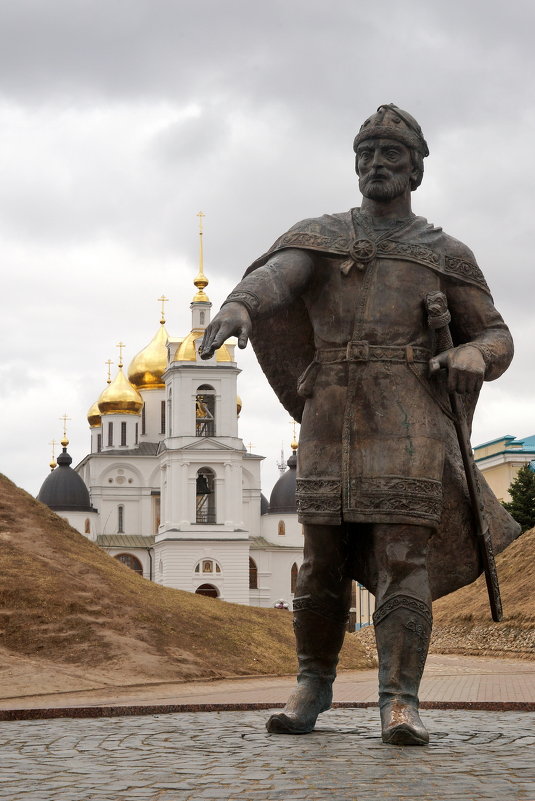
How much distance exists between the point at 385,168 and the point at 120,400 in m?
71.4

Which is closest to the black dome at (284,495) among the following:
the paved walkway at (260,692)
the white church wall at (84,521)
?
the white church wall at (84,521)

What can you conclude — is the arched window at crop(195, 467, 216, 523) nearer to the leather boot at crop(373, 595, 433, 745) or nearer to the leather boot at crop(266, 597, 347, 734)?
the leather boot at crop(266, 597, 347, 734)

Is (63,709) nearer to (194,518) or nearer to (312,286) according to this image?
(312,286)

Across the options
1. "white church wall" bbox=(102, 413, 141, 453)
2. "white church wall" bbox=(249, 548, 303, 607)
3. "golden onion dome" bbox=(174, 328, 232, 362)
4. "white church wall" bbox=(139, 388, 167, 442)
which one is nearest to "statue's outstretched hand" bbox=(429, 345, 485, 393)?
"golden onion dome" bbox=(174, 328, 232, 362)

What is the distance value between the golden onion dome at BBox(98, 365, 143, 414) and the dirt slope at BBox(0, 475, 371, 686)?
56.1 metres

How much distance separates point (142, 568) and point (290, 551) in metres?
8.48

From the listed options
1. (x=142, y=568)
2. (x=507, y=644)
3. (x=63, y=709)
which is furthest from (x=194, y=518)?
(x=63, y=709)

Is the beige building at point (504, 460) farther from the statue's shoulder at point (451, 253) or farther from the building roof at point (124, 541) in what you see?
the statue's shoulder at point (451, 253)

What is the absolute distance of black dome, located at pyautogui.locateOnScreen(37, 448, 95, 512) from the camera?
74938 mm

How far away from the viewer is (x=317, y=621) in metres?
5.82

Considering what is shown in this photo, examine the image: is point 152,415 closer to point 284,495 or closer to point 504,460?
point 284,495

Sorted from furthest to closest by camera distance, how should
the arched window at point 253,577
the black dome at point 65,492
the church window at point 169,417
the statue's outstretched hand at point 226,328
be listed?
the black dome at point 65,492, the arched window at point 253,577, the church window at point 169,417, the statue's outstretched hand at point 226,328

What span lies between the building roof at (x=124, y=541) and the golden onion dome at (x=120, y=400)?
706 cm

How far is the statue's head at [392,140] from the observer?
19.2ft
